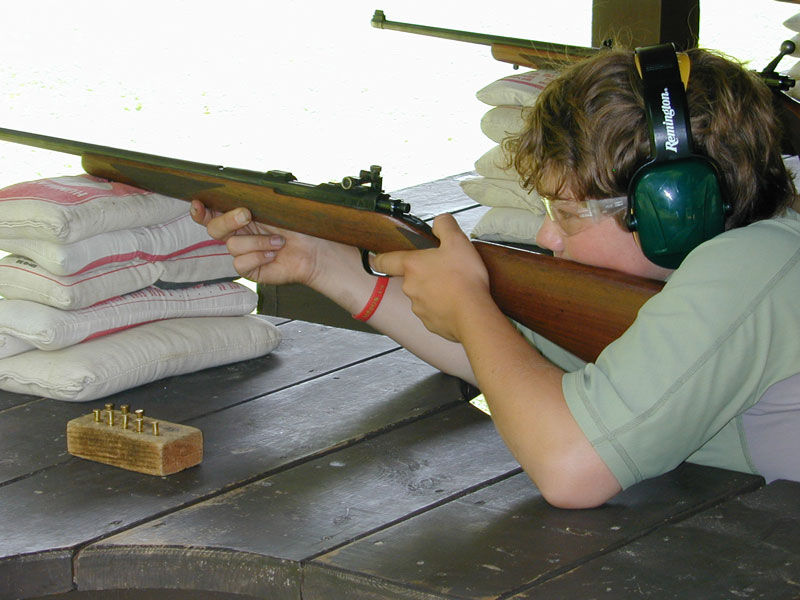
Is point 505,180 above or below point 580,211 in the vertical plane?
below

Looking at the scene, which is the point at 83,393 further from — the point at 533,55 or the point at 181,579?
the point at 533,55

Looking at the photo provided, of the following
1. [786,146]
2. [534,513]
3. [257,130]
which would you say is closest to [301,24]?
[257,130]

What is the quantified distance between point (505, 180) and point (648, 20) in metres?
0.98

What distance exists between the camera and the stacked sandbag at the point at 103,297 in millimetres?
2393

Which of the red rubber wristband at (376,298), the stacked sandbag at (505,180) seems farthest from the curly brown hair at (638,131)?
the stacked sandbag at (505,180)

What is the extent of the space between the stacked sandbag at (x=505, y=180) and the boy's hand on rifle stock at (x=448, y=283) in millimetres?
1540

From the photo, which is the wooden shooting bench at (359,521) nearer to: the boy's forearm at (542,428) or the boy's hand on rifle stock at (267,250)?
the boy's forearm at (542,428)

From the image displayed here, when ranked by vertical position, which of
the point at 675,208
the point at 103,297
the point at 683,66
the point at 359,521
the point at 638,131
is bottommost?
the point at 359,521

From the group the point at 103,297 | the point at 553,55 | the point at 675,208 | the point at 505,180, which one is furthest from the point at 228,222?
the point at 553,55

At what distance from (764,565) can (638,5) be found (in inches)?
123

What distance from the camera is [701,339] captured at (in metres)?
1.64

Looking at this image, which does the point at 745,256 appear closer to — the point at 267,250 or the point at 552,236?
the point at 552,236

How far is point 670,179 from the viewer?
1698mm

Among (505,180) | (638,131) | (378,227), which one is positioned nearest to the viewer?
(638,131)
